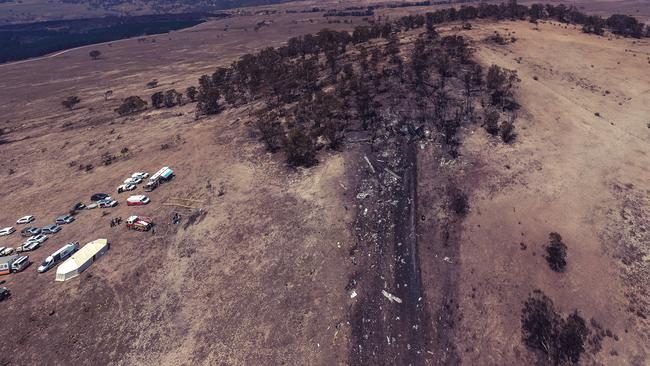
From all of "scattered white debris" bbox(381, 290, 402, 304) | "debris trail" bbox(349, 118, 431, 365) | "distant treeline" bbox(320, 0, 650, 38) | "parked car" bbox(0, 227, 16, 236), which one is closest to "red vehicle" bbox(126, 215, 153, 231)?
"parked car" bbox(0, 227, 16, 236)

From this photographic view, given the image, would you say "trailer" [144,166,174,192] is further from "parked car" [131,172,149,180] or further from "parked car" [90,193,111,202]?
"parked car" [90,193,111,202]

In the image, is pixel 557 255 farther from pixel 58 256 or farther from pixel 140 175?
pixel 140 175

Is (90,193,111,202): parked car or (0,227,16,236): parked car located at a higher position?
(90,193,111,202): parked car

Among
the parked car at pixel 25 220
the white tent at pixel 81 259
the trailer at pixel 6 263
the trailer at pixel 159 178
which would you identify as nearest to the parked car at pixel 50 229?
the parked car at pixel 25 220

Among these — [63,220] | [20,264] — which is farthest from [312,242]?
[63,220]

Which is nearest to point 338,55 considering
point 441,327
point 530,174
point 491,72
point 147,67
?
point 491,72

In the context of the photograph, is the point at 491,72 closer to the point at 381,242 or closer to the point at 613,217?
the point at 613,217

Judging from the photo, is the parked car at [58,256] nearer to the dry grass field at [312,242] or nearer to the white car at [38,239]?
the dry grass field at [312,242]
